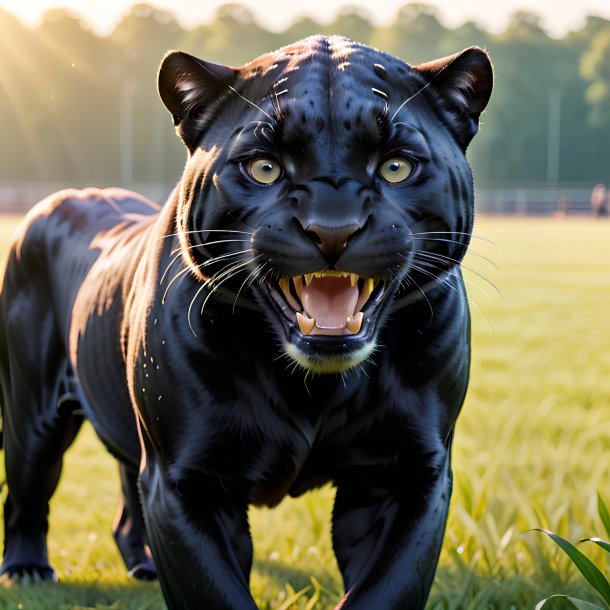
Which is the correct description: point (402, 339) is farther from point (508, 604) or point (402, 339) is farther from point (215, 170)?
point (508, 604)

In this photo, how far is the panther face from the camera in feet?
6.54

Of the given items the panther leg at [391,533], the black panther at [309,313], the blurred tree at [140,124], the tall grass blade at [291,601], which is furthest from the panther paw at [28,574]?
the blurred tree at [140,124]

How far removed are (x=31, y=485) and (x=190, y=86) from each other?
177 centimetres

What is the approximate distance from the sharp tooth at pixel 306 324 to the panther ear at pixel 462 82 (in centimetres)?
58

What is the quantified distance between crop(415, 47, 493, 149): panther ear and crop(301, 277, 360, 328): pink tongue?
1.53ft

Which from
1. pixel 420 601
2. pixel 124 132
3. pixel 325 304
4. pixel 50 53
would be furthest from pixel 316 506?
pixel 50 53

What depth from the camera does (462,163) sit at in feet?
7.29

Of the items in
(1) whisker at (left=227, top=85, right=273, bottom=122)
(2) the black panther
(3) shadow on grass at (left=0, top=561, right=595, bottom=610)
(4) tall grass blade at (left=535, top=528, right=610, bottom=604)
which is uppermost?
(1) whisker at (left=227, top=85, right=273, bottom=122)

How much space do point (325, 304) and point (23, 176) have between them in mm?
58263

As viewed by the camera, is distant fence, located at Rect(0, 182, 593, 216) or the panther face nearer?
the panther face

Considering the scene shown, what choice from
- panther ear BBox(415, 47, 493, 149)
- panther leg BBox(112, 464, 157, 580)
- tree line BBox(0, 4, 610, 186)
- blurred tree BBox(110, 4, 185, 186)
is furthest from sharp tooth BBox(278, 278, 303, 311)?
blurred tree BBox(110, 4, 185, 186)

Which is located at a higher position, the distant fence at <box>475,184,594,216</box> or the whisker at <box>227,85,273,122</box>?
the whisker at <box>227,85,273,122</box>

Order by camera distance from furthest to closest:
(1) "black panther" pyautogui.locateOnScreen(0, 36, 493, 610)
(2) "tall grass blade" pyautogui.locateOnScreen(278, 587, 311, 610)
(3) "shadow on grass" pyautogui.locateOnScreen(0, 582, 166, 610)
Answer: (3) "shadow on grass" pyautogui.locateOnScreen(0, 582, 166, 610), (2) "tall grass blade" pyautogui.locateOnScreen(278, 587, 311, 610), (1) "black panther" pyautogui.locateOnScreen(0, 36, 493, 610)

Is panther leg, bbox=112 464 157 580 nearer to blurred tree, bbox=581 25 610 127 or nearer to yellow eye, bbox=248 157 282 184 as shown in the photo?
yellow eye, bbox=248 157 282 184
